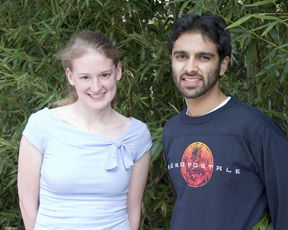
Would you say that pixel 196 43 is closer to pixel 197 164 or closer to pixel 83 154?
pixel 197 164

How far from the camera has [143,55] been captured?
2.58 m

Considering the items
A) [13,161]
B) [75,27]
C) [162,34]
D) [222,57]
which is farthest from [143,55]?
[13,161]

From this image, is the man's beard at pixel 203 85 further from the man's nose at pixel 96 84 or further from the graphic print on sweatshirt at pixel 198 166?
the man's nose at pixel 96 84

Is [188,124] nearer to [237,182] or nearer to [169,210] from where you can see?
[237,182]

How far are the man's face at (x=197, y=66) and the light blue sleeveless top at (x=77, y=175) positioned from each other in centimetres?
35

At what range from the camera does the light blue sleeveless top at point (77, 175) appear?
1.85m

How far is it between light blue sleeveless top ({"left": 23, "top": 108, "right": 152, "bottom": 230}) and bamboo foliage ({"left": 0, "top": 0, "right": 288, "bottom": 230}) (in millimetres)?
513

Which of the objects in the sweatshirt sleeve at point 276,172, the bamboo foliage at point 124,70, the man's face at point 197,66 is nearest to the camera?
the sweatshirt sleeve at point 276,172

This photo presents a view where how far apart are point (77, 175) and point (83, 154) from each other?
8 centimetres

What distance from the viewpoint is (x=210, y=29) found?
1812 millimetres

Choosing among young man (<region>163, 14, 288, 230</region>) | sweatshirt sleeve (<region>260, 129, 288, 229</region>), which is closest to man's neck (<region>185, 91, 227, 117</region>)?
young man (<region>163, 14, 288, 230</region>)

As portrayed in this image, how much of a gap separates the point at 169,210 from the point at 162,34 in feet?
3.23

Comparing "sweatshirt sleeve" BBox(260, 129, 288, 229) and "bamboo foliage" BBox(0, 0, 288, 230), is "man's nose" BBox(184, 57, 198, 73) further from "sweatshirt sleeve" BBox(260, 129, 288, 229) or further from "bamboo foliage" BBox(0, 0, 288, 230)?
"bamboo foliage" BBox(0, 0, 288, 230)

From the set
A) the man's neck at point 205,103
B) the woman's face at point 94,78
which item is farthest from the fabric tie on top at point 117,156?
the man's neck at point 205,103
